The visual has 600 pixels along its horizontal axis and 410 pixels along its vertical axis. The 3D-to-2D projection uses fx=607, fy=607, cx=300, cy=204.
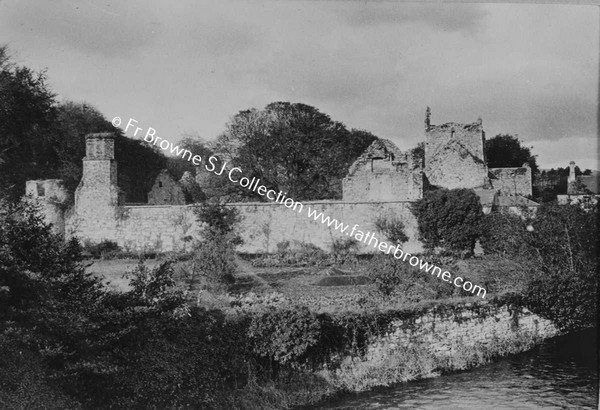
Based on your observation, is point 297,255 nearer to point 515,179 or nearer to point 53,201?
point 53,201

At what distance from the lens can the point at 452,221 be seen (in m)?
21.7

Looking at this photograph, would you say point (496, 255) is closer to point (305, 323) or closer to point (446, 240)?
point (446, 240)

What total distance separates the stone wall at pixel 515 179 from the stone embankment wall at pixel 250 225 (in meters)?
16.3

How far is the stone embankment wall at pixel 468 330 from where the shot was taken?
1351 centimetres

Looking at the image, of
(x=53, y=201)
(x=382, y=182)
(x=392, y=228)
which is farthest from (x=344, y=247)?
(x=53, y=201)

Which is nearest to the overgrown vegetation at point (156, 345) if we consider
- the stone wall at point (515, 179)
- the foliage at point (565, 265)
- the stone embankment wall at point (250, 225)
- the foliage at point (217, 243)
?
the foliage at point (565, 265)

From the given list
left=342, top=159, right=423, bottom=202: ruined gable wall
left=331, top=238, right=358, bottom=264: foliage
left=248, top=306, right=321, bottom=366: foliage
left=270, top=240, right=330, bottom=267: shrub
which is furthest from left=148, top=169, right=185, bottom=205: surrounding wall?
left=248, top=306, right=321, bottom=366: foliage

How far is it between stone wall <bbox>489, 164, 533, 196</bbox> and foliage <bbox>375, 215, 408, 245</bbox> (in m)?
16.0

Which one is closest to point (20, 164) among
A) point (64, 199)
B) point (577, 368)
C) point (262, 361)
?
point (64, 199)

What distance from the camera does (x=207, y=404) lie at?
11.4 meters

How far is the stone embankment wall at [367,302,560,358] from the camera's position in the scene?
1351 cm

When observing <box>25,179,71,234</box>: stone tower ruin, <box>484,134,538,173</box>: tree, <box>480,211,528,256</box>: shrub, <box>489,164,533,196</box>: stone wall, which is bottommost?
<box>480,211,528,256</box>: shrub

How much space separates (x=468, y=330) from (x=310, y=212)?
9780 millimetres

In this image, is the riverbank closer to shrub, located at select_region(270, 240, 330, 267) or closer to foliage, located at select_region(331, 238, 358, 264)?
shrub, located at select_region(270, 240, 330, 267)
